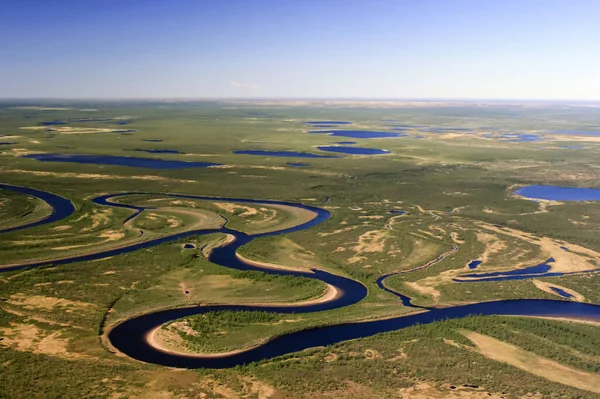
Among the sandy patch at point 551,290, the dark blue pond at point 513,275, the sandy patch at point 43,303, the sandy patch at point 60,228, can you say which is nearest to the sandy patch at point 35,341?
the sandy patch at point 43,303

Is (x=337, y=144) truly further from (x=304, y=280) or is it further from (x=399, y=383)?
(x=399, y=383)

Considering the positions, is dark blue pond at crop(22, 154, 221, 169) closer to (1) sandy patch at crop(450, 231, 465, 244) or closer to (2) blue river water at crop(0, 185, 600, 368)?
(2) blue river water at crop(0, 185, 600, 368)

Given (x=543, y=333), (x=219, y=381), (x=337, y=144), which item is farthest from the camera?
(x=337, y=144)

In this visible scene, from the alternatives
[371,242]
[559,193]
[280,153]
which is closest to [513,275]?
[371,242]

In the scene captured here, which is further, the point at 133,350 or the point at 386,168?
the point at 386,168

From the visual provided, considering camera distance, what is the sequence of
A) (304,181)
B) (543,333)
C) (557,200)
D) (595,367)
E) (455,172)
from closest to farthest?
(595,367) → (543,333) → (557,200) → (304,181) → (455,172)

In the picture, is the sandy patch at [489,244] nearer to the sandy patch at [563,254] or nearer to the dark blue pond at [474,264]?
the dark blue pond at [474,264]

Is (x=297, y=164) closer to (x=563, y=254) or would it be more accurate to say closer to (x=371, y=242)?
(x=371, y=242)

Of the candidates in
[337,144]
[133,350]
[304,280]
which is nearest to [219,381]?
[133,350]
